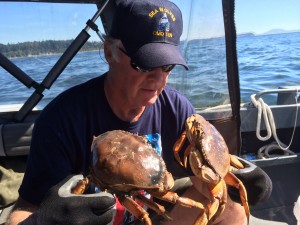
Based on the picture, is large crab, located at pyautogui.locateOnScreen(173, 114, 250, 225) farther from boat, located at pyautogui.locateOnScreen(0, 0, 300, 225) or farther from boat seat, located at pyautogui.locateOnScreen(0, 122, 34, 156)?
boat seat, located at pyautogui.locateOnScreen(0, 122, 34, 156)

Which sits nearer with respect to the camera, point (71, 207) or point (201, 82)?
point (71, 207)

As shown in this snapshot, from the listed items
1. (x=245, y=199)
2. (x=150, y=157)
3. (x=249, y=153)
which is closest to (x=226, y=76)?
(x=249, y=153)

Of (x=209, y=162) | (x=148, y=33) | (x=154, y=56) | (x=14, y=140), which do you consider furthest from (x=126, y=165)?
(x=14, y=140)

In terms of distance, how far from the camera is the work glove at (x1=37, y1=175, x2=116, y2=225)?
153 cm

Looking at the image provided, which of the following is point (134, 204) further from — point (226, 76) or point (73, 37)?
point (73, 37)

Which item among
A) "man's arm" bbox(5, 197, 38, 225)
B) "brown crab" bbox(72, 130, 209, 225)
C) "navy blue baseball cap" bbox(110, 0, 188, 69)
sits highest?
"navy blue baseball cap" bbox(110, 0, 188, 69)

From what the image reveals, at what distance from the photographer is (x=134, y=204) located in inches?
68.3

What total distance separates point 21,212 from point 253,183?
1250 millimetres

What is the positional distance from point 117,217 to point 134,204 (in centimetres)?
42

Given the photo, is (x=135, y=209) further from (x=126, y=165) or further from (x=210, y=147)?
(x=210, y=147)

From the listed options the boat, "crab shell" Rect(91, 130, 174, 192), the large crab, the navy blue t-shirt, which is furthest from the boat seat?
the large crab

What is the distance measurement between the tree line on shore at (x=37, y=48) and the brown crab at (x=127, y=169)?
1.55 metres

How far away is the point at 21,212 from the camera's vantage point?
5.99 ft

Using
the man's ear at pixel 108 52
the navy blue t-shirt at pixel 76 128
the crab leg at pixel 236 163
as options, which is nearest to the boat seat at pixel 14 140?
the navy blue t-shirt at pixel 76 128
